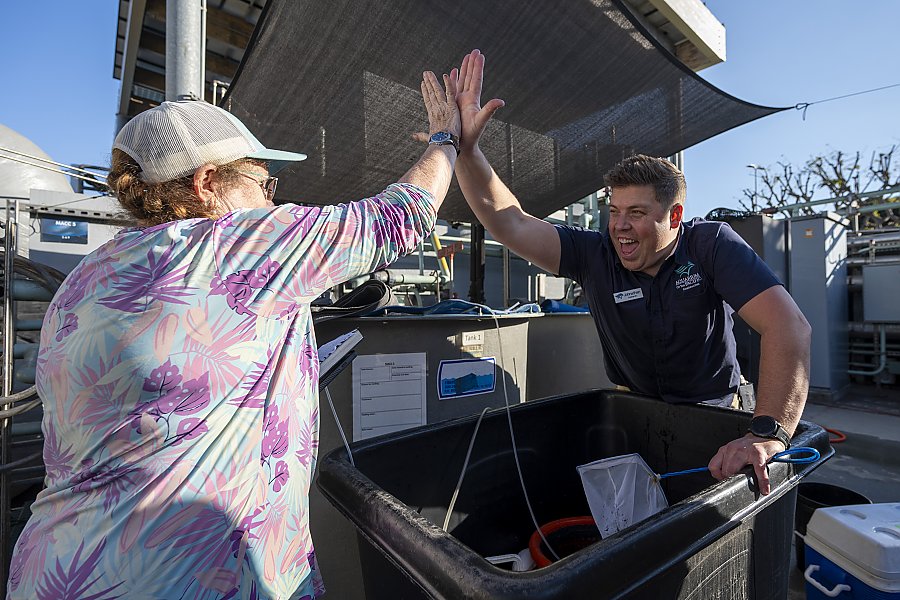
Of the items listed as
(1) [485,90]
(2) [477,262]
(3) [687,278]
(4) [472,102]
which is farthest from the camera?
(2) [477,262]

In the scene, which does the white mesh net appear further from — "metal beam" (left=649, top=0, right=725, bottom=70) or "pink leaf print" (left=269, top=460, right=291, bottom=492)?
"metal beam" (left=649, top=0, right=725, bottom=70)

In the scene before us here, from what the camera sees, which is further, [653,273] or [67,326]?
[653,273]

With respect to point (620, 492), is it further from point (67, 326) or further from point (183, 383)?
point (67, 326)

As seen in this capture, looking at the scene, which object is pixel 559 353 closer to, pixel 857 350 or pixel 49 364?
pixel 49 364

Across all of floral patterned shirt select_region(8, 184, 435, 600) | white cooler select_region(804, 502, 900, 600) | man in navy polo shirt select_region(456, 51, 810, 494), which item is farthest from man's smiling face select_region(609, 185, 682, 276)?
floral patterned shirt select_region(8, 184, 435, 600)

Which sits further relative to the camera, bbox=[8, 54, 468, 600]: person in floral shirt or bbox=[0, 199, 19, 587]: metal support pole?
bbox=[0, 199, 19, 587]: metal support pole

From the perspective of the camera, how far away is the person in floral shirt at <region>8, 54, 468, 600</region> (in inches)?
31.0

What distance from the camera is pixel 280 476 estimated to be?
0.95m

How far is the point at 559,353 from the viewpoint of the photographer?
2.73m

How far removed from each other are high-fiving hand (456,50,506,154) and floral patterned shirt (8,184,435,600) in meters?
0.70

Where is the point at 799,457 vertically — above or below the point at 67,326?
below

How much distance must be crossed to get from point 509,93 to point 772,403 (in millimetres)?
2042

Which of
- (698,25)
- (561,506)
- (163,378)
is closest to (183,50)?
(163,378)

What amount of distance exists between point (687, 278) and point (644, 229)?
240 mm
